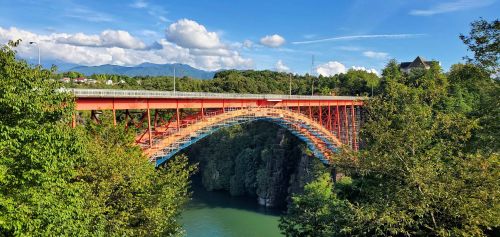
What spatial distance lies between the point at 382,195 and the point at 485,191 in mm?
2103

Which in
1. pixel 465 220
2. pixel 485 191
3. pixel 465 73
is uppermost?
pixel 465 73

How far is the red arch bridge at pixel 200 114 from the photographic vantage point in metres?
18.6

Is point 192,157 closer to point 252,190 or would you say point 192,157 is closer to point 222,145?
point 222,145

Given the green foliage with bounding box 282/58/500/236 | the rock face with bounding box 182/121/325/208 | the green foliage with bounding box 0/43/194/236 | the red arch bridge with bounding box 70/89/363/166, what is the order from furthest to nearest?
the rock face with bounding box 182/121/325/208 → the red arch bridge with bounding box 70/89/363/166 → the green foliage with bounding box 282/58/500/236 → the green foliage with bounding box 0/43/194/236

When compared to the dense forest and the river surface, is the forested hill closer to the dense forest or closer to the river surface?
the river surface

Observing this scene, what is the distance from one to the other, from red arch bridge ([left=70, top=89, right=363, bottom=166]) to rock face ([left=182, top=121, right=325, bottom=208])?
3.77 meters

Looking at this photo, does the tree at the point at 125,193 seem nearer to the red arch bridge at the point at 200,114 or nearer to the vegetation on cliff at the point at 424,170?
the red arch bridge at the point at 200,114

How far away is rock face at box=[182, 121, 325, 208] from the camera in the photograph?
40.3m

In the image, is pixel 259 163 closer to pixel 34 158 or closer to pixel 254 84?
pixel 254 84

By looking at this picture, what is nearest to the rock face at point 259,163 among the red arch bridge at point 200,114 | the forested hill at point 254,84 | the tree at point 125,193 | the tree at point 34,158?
the red arch bridge at point 200,114

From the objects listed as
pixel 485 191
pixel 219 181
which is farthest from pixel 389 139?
pixel 219 181

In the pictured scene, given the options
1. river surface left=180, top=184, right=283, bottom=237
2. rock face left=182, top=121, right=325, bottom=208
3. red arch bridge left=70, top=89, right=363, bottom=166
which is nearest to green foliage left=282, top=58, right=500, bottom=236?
red arch bridge left=70, top=89, right=363, bottom=166

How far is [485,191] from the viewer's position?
7.82m

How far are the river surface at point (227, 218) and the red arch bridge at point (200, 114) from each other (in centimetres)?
764
